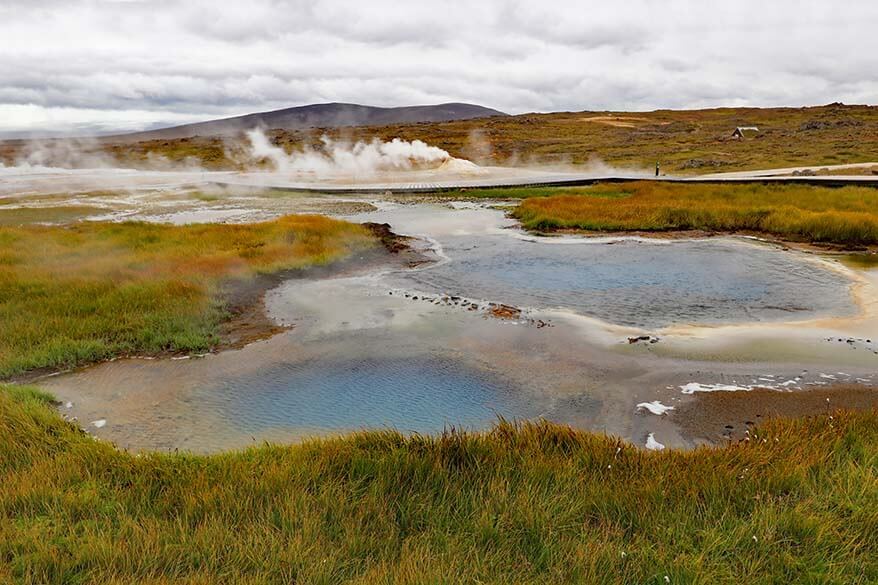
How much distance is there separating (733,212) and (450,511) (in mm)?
20091

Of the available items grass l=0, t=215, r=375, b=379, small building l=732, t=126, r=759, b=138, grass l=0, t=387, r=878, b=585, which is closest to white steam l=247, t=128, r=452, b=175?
grass l=0, t=215, r=375, b=379

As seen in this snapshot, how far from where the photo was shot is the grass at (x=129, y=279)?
8.96 meters

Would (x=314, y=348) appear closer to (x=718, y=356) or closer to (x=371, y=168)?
(x=718, y=356)

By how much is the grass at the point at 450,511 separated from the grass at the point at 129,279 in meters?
4.04

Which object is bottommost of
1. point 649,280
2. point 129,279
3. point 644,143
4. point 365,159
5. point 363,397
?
point 363,397

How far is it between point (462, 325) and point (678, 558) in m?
7.17

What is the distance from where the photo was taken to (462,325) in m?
10.3

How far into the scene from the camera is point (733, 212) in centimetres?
2058

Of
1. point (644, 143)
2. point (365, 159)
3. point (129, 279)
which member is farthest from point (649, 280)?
point (644, 143)

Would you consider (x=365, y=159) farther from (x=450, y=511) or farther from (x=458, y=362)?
(x=450, y=511)

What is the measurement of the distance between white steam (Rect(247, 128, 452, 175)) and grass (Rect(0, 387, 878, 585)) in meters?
44.4

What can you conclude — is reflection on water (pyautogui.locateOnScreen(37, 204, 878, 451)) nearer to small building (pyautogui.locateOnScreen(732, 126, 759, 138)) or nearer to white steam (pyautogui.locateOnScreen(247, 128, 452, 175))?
white steam (pyautogui.locateOnScreen(247, 128, 452, 175))

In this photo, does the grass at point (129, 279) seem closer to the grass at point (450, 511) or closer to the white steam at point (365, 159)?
the grass at point (450, 511)

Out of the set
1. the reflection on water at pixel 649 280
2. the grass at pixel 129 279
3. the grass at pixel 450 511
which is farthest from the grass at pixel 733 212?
the grass at pixel 450 511
